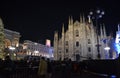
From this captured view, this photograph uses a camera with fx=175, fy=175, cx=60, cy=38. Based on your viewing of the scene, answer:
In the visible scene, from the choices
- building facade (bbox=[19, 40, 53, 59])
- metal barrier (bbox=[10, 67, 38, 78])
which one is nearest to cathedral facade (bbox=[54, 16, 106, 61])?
building facade (bbox=[19, 40, 53, 59])

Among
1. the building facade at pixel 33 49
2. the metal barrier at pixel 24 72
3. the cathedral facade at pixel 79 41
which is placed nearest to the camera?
the metal barrier at pixel 24 72

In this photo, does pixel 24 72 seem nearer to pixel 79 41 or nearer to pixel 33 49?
pixel 79 41

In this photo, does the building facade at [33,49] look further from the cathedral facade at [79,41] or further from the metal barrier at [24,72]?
the metal barrier at [24,72]

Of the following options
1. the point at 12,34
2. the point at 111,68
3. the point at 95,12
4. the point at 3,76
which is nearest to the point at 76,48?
the point at 12,34

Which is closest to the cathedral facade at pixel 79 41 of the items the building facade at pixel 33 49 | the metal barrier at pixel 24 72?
the building facade at pixel 33 49

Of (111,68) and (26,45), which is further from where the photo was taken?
(26,45)

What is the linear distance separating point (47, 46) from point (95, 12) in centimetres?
8986

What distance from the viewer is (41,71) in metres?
10.8

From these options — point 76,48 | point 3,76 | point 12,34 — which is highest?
point 12,34

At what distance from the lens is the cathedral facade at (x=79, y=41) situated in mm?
65875

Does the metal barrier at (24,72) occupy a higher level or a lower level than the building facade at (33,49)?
lower

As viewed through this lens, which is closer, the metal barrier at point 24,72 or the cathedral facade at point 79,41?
the metal barrier at point 24,72

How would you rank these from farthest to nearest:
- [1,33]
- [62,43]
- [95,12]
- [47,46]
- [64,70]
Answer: [47,46]
[62,43]
[1,33]
[95,12]
[64,70]

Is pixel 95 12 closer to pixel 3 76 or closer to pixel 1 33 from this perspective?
pixel 3 76
